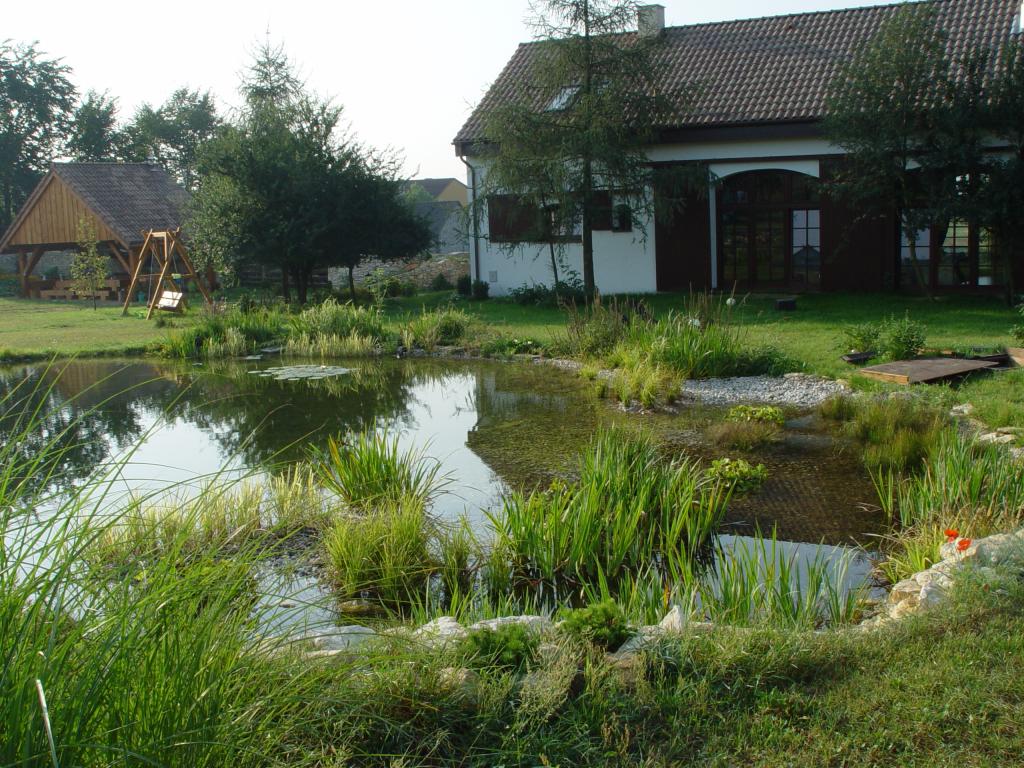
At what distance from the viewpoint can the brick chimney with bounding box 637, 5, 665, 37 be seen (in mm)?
19817

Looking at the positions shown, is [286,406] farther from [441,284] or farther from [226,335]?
[441,284]

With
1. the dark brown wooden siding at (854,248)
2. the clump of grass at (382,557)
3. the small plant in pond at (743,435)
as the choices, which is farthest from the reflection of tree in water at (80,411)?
the dark brown wooden siding at (854,248)

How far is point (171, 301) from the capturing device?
21.8 meters

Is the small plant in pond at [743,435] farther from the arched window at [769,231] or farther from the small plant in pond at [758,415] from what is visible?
the arched window at [769,231]

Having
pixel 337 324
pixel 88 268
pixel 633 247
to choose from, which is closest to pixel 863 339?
pixel 337 324

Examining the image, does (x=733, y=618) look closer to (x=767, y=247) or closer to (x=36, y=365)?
(x=36, y=365)

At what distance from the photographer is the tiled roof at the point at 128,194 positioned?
28891 millimetres

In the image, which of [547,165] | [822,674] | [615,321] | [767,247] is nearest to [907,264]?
[767,247]

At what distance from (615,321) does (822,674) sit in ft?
31.2

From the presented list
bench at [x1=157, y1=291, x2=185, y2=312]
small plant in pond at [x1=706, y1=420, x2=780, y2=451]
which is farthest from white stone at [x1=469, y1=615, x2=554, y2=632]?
bench at [x1=157, y1=291, x2=185, y2=312]

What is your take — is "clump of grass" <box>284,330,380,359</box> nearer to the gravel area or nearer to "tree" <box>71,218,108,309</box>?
the gravel area

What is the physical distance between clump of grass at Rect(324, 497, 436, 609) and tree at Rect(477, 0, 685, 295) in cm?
1312

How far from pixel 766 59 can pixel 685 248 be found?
175 inches

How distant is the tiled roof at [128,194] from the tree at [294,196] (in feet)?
24.0
